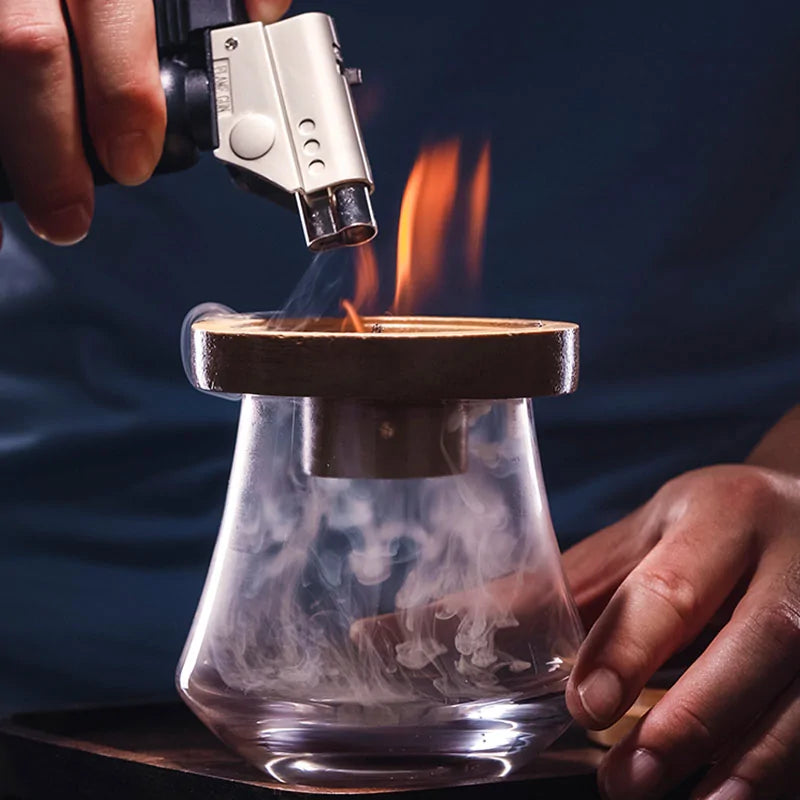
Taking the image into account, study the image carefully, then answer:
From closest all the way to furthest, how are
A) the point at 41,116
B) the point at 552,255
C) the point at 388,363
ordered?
1. the point at 388,363
2. the point at 41,116
3. the point at 552,255

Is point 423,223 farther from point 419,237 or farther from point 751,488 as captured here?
point 751,488

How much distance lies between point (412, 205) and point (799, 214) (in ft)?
1.73

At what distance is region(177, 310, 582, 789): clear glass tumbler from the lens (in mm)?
533

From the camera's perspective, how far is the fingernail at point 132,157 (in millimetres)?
603

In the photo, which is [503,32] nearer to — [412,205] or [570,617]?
[412,205]

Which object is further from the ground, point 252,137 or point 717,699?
point 252,137

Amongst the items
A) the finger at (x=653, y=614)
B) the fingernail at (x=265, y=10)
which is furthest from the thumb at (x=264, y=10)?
the finger at (x=653, y=614)

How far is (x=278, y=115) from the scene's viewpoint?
60cm

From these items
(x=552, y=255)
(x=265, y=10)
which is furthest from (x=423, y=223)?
(x=552, y=255)

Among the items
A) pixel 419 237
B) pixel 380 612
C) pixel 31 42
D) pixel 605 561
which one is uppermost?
pixel 31 42

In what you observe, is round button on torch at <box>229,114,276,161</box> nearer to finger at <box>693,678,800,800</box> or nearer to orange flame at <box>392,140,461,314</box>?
orange flame at <box>392,140,461,314</box>

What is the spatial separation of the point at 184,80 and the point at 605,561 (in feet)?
1.27

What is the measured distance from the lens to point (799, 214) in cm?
106

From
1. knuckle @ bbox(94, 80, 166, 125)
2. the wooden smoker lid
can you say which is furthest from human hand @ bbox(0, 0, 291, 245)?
the wooden smoker lid
